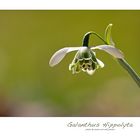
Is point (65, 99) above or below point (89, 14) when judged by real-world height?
below

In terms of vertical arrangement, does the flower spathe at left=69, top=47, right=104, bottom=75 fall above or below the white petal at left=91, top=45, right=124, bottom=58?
below

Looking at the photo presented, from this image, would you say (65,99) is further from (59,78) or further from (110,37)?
(110,37)

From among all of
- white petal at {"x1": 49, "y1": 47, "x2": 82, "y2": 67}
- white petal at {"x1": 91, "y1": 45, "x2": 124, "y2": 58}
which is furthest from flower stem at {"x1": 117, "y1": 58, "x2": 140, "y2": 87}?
white petal at {"x1": 49, "y1": 47, "x2": 82, "y2": 67}

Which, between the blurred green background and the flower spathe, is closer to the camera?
the flower spathe

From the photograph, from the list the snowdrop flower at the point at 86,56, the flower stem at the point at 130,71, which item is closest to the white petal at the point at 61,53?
the snowdrop flower at the point at 86,56

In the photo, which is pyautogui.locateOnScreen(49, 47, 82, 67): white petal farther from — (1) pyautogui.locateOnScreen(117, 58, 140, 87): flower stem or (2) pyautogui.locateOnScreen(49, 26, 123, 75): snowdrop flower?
(1) pyautogui.locateOnScreen(117, 58, 140, 87): flower stem

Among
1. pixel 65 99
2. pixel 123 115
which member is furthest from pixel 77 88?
pixel 123 115
